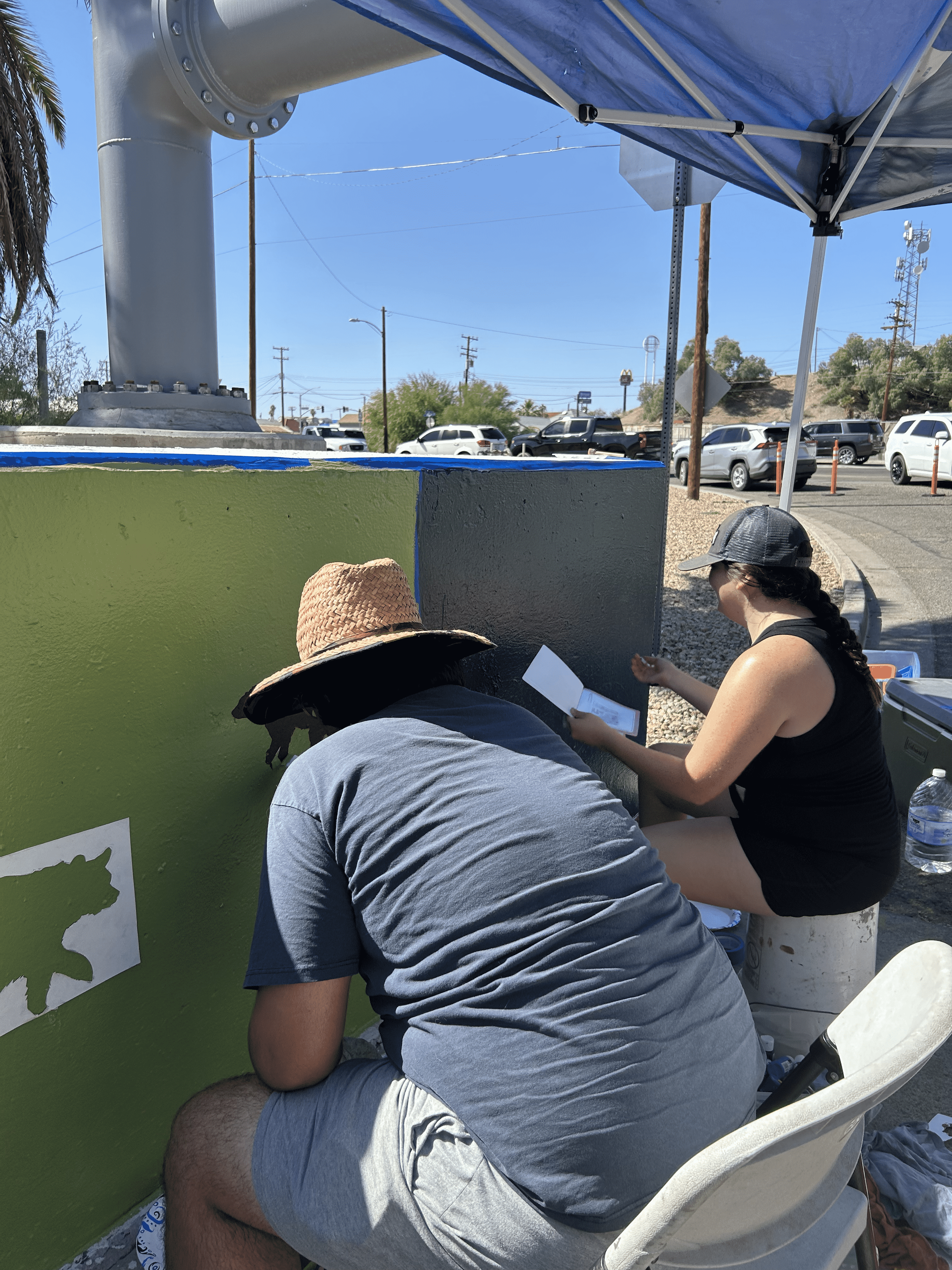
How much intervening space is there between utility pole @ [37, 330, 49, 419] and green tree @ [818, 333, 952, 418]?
5563cm

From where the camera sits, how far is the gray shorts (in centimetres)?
123

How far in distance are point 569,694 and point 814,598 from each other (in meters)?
0.78

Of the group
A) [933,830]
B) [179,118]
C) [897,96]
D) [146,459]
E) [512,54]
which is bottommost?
[933,830]

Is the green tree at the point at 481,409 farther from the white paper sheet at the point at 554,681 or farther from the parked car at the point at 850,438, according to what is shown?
the white paper sheet at the point at 554,681

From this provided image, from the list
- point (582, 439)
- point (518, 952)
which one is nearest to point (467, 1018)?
point (518, 952)

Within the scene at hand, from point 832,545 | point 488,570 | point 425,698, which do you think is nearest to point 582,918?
point 425,698

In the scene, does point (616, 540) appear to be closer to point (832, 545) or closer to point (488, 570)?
point (488, 570)

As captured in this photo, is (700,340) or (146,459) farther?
(700,340)

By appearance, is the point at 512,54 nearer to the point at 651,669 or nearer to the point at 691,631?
the point at 651,669

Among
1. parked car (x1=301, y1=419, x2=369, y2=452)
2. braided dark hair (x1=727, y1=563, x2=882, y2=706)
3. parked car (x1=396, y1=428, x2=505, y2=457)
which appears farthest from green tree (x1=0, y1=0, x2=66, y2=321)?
parked car (x1=301, y1=419, x2=369, y2=452)

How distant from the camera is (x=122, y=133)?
3080mm

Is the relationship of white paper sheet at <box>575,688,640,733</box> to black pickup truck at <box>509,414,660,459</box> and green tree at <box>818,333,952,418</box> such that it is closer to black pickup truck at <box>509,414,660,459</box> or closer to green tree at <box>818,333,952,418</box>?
black pickup truck at <box>509,414,660,459</box>

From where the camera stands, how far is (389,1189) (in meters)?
1.31

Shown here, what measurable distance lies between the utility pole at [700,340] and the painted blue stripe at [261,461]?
1424 centimetres
